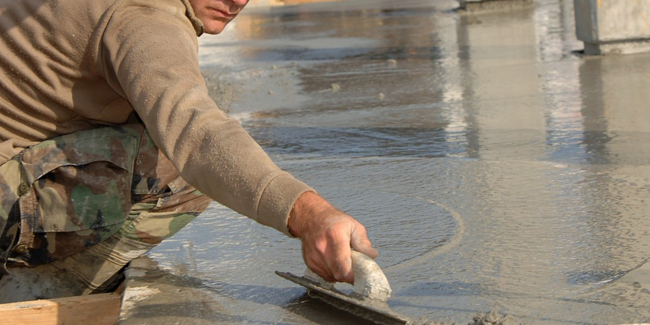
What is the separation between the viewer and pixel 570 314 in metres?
2.13

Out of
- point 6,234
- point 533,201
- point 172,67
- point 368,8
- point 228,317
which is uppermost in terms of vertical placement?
point 172,67

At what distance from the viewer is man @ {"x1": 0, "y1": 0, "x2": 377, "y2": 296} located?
1.97 meters

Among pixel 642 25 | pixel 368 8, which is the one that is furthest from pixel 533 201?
pixel 368 8

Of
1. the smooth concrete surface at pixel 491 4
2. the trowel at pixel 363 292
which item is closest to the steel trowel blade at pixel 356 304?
the trowel at pixel 363 292

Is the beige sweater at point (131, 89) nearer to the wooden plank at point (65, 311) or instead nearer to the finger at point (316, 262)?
the finger at point (316, 262)

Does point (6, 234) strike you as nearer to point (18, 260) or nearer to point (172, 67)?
point (18, 260)

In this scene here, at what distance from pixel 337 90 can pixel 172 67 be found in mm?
4465

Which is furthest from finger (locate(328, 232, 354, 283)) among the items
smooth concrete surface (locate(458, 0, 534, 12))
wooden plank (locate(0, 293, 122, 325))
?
smooth concrete surface (locate(458, 0, 534, 12))

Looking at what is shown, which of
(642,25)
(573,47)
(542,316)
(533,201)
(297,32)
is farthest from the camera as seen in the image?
(297,32)

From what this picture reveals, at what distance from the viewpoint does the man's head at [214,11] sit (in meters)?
2.53

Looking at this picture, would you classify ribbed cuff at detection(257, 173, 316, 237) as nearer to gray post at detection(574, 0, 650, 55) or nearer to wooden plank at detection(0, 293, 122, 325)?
wooden plank at detection(0, 293, 122, 325)

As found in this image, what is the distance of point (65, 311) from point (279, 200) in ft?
2.93

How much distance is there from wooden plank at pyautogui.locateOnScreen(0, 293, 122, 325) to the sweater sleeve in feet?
→ 2.06

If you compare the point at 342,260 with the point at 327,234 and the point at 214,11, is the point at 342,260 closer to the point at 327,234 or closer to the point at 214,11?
the point at 327,234
